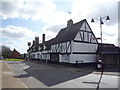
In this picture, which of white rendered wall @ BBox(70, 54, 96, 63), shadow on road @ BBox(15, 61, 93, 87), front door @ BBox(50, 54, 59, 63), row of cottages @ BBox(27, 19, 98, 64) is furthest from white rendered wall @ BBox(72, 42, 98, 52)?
→ shadow on road @ BBox(15, 61, 93, 87)

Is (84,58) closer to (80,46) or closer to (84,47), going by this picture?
Result: (84,47)

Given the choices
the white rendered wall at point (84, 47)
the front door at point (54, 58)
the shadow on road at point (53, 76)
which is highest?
the white rendered wall at point (84, 47)

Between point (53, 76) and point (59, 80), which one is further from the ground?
point (59, 80)

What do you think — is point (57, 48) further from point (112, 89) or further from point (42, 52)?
point (112, 89)

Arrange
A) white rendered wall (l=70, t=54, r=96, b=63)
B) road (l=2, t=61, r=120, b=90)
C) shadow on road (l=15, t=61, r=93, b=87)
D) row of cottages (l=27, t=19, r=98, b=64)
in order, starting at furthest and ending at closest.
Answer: row of cottages (l=27, t=19, r=98, b=64), white rendered wall (l=70, t=54, r=96, b=63), shadow on road (l=15, t=61, r=93, b=87), road (l=2, t=61, r=120, b=90)

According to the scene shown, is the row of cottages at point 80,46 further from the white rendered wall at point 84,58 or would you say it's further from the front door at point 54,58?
the front door at point 54,58

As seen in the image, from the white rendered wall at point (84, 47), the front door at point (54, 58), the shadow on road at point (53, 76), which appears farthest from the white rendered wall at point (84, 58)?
the shadow on road at point (53, 76)

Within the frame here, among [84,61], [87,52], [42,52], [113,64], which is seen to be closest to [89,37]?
[87,52]

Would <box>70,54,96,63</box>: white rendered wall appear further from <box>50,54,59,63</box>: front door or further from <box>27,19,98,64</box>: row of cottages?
<box>50,54,59,63</box>: front door

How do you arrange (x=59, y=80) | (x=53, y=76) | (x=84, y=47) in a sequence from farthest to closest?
(x=84, y=47) → (x=53, y=76) → (x=59, y=80)

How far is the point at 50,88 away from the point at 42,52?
34918mm

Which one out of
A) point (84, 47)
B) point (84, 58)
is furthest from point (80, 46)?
point (84, 58)

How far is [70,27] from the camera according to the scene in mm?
32688

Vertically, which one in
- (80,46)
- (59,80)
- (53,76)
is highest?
(80,46)
